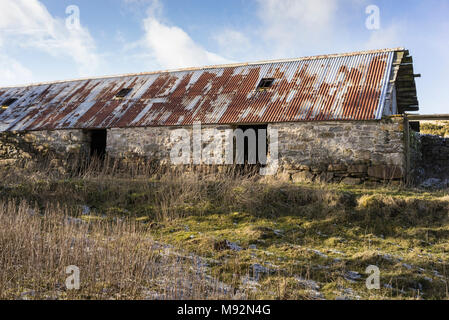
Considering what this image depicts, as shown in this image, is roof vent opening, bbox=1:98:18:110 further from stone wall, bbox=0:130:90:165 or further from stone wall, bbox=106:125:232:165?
stone wall, bbox=106:125:232:165

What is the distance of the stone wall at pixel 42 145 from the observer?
14172mm

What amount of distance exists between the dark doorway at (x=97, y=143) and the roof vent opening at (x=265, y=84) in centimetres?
668

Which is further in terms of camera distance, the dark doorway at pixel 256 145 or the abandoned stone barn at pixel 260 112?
the dark doorway at pixel 256 145

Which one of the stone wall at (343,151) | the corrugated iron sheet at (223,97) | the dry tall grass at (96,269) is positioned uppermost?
the corrugated iron sheet at (223,97)

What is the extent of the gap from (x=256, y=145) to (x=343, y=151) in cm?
302

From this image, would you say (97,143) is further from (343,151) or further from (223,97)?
(343,151)

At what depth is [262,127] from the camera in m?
12.9

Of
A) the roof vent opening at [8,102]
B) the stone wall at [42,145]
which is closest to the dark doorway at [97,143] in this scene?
Result: the stone wall at [42,145]

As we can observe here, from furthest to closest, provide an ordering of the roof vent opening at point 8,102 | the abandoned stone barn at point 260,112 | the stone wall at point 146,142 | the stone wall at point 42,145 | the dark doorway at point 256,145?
the roof vent opening at point 8,102
the stone wall at point 42,145
the stone wall at point 146,142
the dark doorway at point 256,145
the abandoned stone barn at point 260,112

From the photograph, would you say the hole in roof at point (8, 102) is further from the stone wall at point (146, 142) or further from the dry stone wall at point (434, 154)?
the dry stone wall at point (434, 154)

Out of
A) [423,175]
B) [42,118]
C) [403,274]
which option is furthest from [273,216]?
[42,118]

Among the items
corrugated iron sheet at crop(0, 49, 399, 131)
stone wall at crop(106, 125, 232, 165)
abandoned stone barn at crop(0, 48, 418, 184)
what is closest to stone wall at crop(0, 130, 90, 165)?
abandoned stone barn at crop(0, 48, 418, 184)
